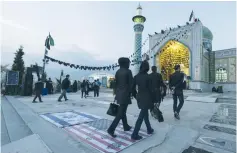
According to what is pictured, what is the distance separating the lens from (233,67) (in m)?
29.7

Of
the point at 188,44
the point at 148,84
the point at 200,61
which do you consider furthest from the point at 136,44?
the point at 148,84

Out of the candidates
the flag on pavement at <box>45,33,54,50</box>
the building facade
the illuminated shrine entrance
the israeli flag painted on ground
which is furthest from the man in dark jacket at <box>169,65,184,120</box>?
the illuminated shrine entrance

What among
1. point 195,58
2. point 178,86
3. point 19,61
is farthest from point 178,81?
point 19,61

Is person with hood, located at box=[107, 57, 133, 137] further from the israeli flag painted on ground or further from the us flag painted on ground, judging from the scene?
the israeli flag painted on ground

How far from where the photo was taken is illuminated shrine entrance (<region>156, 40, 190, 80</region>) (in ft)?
94.7

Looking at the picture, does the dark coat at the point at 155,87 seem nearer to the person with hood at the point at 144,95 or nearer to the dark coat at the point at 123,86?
the person with hood at the point at 144,95

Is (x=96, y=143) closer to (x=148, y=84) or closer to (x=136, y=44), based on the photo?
(x=148, y=84)

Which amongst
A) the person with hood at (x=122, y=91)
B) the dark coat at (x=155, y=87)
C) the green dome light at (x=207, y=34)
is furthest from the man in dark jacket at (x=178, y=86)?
the green dome light at (x=207, y=34)

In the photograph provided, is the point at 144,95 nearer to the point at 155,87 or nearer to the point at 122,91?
the point at 122,91

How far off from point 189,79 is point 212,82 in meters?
8.70

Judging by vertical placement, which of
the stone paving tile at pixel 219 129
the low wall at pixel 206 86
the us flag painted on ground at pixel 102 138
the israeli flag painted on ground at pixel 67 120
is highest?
the low wall at pixel 206 86

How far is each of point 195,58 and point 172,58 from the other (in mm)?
5374

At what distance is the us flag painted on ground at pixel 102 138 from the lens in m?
2.72

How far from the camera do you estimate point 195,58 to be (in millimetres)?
25938
